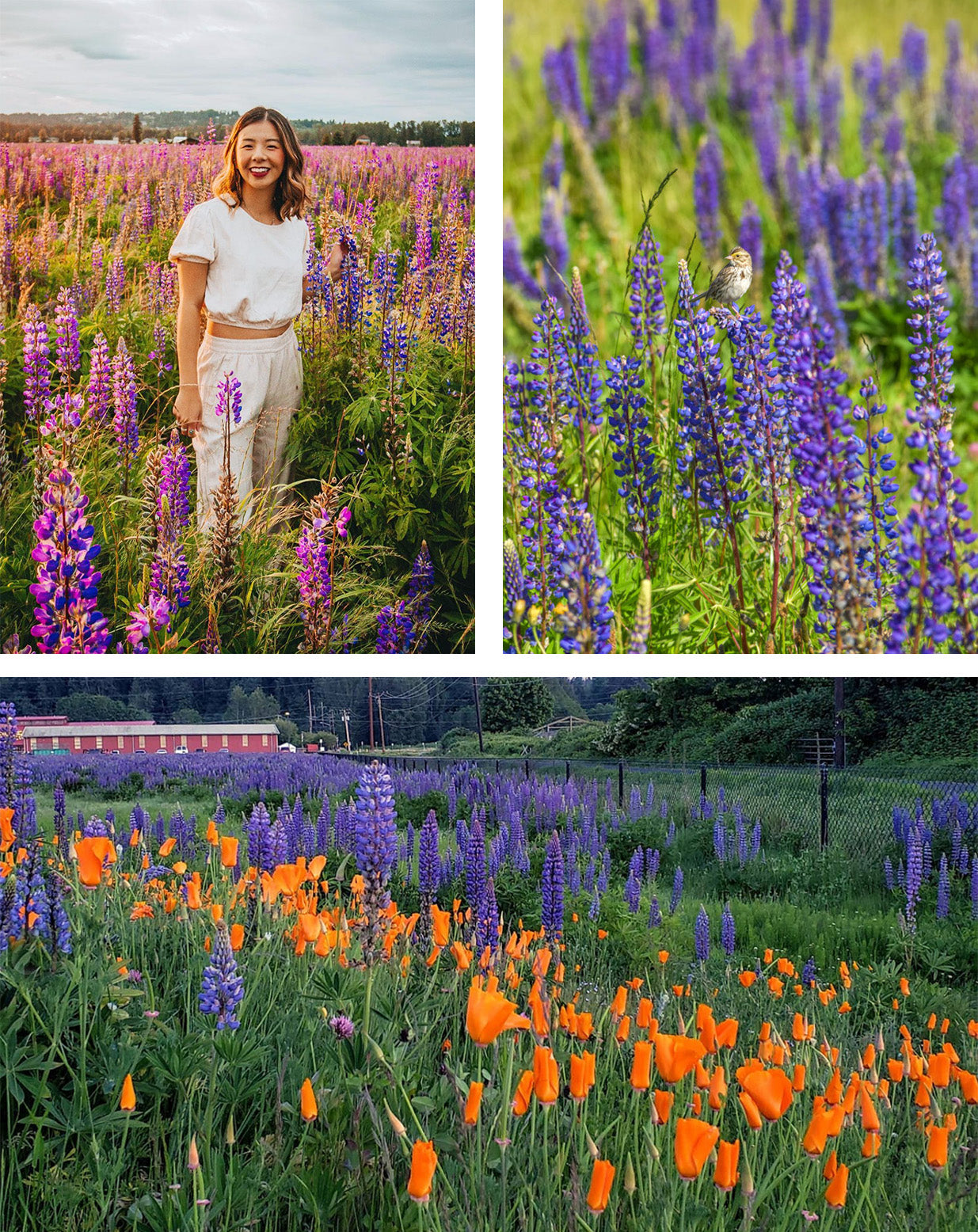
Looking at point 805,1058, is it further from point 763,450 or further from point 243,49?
point 243,49

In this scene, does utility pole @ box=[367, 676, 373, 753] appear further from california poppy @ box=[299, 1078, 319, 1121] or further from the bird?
california poppy @ box=[299, 1078, 319, 1121]

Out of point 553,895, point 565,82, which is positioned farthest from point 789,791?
point 565,82

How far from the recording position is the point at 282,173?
277 cm

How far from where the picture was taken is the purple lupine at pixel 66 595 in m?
2.72

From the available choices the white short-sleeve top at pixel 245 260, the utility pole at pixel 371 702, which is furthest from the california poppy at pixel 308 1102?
the white short-sleeve top at pixel 245 260

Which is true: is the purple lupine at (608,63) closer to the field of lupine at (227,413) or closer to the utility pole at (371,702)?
the field of lupine at (227,413)

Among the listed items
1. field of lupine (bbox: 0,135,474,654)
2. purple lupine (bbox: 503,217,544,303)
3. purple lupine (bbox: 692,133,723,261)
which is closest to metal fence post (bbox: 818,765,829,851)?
field of lupine (bbox: 0,135,474,654)

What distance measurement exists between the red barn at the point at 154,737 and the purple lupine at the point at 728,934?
1.42 m

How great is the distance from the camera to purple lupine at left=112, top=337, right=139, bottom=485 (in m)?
2.77

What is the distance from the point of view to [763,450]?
2752 mm

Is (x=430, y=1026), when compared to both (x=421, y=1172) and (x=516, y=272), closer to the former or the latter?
(x=421, y=1172)

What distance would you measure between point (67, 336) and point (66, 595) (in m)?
0.70

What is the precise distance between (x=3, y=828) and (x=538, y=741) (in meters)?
1.74

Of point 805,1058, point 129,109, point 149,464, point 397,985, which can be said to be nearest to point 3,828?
point 397,985
